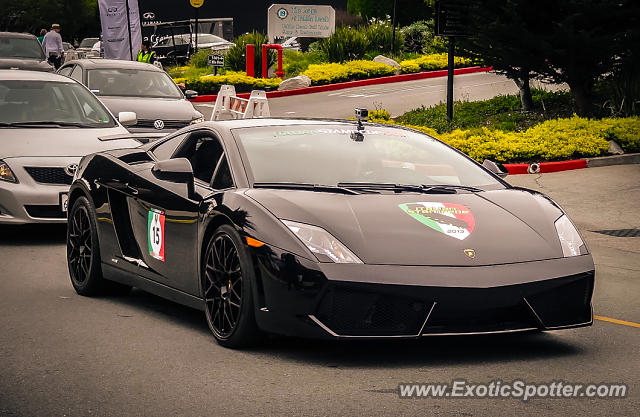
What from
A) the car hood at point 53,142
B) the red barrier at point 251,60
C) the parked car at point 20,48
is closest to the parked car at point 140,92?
the car hood at point 53,142

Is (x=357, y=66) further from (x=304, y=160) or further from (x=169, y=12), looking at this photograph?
(x=169, y=12)

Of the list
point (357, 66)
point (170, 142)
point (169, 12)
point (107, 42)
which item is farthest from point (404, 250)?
point (169, 12)

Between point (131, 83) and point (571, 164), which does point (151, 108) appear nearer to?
point (131, 83)

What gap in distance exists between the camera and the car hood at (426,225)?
5.91 meters

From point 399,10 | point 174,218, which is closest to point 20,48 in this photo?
point 174,218

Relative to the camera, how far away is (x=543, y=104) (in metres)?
21.1

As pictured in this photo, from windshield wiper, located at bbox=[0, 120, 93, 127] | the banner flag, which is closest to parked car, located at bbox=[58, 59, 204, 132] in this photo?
windshield wiper, located at bbox=[0, 120, 93, 127]

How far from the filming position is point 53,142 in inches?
449

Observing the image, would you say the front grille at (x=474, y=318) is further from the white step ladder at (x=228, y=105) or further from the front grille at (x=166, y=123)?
the white step ladder at (x=228, y=105)

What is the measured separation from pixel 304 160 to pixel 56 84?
22.5 feet

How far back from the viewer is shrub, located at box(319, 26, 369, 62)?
37.2 m

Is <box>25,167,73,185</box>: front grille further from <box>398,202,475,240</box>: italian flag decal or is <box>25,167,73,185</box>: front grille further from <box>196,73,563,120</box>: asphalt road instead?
<box>196,73,563,120</box>: asphalt road

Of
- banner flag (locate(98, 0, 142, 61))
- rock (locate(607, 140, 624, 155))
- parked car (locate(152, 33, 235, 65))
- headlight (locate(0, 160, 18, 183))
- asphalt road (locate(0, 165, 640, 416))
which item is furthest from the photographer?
parked car (locate(152, 33, 235, 65))

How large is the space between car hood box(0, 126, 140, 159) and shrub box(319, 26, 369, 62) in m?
25.6
